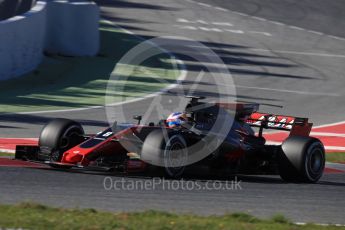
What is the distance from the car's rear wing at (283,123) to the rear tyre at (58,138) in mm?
2833

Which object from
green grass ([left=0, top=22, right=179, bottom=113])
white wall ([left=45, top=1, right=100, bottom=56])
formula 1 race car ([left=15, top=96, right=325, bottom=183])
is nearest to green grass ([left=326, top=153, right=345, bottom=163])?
formula 1 race car ([left=15, top=96, right=325, bottom=183])

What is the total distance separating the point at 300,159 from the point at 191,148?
161 cm

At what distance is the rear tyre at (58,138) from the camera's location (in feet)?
42.0

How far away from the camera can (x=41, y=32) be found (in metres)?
25.4

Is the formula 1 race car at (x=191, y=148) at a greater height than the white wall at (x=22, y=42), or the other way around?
the white wall at (x=22, y=42)

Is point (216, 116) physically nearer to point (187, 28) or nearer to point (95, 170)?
point (95, 170)

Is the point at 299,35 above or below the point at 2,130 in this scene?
above

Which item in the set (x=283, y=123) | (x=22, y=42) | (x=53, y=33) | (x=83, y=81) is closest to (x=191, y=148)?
(x=283, y=123)

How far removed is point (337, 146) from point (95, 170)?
8.10 meters

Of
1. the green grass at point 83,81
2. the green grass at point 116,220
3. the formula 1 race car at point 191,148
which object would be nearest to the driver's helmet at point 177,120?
the formula 1 race car at point 191,148

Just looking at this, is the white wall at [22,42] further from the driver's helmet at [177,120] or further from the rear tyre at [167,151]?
the rear tyre at [167,151]

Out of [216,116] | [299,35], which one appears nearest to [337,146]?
[216,116]

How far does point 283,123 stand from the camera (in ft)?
46.3

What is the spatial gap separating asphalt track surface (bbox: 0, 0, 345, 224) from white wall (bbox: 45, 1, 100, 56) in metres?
3.26
